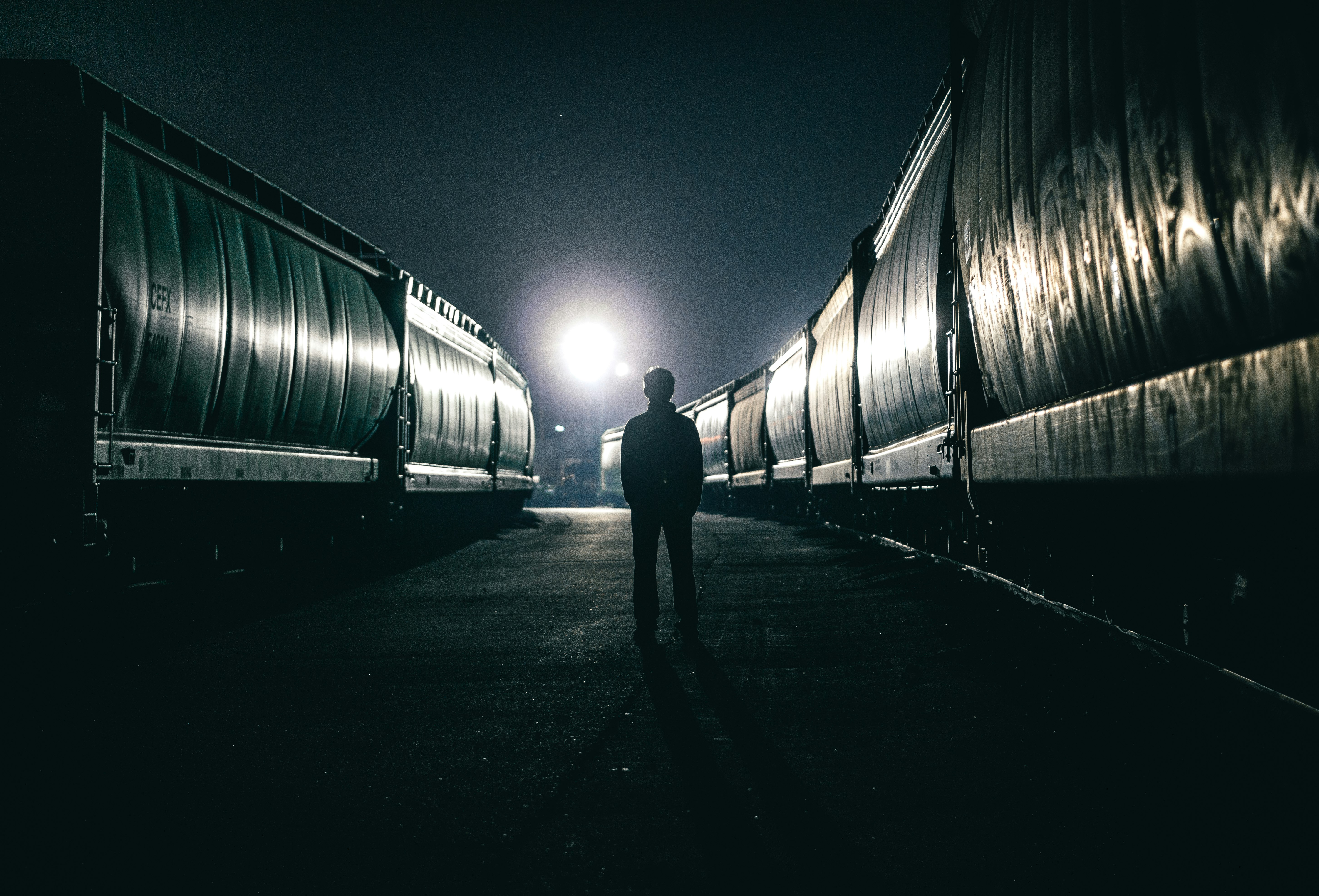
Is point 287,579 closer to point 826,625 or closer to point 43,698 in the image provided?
point 43,698

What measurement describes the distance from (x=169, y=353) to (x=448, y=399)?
8.10 m

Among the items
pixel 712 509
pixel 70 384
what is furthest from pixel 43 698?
pixel 712 509

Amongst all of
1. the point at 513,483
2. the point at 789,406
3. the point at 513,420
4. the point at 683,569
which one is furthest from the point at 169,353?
the point at 513,483

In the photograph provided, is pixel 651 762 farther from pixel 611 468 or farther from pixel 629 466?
pixel 611 468

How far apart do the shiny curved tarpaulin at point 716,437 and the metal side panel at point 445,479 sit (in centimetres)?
1213

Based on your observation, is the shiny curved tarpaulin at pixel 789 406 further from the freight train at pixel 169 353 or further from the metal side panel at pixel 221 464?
the metal side panel at pixel 221 464

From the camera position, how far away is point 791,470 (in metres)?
18.5

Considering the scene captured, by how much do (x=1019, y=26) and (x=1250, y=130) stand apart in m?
2.34

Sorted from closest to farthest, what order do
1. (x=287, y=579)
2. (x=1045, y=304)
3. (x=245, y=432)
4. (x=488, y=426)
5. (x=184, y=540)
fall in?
(x=1045, y=304) < (x=184, y=540) < (x=245, y=432) < (x=287, y=579) < (x=488, y=426)

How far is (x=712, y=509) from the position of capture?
35094mm

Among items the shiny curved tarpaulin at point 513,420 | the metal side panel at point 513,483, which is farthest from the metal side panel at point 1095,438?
the metal side panel at point 513,483

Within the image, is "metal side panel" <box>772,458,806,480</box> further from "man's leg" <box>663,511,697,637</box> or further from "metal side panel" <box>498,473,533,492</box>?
"man's leg" <box>663,511,697,637</box>

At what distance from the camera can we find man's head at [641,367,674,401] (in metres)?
5.73

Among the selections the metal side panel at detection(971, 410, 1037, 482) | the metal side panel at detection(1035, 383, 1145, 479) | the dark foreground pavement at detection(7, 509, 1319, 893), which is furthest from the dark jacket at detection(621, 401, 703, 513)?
the metal side panel at detection(1035, 383, 1145, 479)
